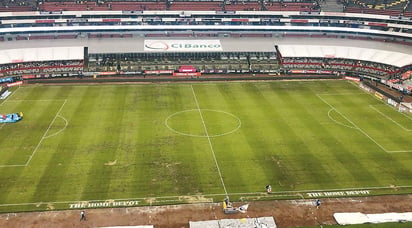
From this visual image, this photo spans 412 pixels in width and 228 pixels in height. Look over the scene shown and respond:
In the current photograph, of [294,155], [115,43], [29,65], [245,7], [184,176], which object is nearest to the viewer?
[184,176]

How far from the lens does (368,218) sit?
3734 cm

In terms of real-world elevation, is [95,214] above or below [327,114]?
below

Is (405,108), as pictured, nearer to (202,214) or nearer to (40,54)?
(202,214)

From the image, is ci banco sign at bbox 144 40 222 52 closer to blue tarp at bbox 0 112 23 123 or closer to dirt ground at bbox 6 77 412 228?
blue tarp at bbox 0 112 23 123

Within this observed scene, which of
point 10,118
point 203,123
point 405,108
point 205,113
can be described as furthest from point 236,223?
point 405,108

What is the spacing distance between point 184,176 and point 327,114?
3148cm

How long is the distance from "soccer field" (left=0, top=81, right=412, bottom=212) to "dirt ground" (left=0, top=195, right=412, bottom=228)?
1183 mm

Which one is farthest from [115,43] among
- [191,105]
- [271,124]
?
[271,124]

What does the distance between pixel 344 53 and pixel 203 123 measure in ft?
181

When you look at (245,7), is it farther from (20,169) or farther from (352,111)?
(20,169)

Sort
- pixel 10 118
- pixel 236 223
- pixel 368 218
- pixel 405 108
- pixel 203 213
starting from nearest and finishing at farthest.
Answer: pixel 236 223, pixel 368 218, pixel 203 213, pixel 10 118, pixel 405 108

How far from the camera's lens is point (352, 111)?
66.1 m

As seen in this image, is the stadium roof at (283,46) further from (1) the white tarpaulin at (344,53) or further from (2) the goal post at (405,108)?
(2) the goal post at (405,108)


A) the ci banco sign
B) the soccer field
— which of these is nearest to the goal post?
the soccer field
